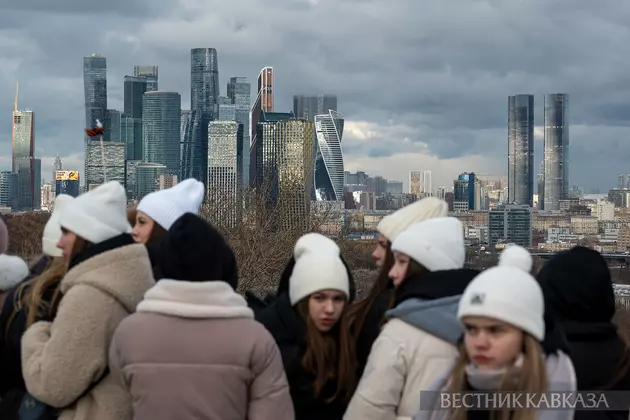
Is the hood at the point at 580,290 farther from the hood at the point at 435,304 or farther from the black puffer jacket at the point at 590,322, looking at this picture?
the hood at the point at 435,304

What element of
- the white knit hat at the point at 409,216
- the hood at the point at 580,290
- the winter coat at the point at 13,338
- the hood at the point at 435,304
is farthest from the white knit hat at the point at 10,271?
the hood at the point at 580,290

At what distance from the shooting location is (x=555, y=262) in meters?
4.16

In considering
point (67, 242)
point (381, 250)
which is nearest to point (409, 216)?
point (381, 250)

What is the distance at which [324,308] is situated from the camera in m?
4.41

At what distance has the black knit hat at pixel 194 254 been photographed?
12.7ft

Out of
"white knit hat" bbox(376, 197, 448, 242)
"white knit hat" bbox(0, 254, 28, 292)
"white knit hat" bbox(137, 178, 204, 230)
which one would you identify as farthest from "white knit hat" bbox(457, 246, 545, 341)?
"white knit hat" bbox(0, 254, 28, 292)

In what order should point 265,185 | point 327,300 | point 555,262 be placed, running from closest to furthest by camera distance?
point 555,262
point 327,300
point 265,185

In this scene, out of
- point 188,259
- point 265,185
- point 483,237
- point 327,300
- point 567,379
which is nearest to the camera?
point 567,379

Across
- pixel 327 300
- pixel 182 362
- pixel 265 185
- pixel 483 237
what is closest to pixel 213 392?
pixel 182 362

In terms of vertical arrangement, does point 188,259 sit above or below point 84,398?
above

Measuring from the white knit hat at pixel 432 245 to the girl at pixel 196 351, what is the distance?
848 millimetres

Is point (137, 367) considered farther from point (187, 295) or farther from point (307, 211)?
point (307, 211)

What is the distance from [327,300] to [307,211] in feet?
122

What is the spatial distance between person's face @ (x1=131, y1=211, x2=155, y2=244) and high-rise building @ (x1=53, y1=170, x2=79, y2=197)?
133 meters
